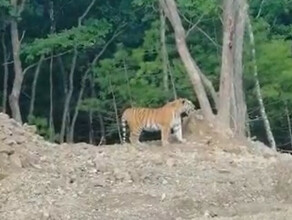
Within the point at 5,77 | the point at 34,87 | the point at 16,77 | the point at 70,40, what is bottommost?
the point at 34,87

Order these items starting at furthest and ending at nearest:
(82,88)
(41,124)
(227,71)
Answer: (82,88) → (41,124) → (227,71)

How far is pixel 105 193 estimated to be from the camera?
995cm

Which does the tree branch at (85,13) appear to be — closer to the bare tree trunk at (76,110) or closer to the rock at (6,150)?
the bare tree trunk at (76,110)

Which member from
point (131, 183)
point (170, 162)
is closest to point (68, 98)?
point (170, 162)

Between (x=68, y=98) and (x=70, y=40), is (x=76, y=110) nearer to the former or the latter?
(x=68, y=98)

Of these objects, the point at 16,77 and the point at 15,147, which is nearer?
the point at 15,147

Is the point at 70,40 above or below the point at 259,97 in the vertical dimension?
above

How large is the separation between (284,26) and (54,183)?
545 inches

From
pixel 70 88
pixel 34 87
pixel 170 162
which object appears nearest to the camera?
pixel 170 162

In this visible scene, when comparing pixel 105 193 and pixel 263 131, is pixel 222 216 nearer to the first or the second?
pixel 105 193

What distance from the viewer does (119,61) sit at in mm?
21828

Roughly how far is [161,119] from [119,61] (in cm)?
653

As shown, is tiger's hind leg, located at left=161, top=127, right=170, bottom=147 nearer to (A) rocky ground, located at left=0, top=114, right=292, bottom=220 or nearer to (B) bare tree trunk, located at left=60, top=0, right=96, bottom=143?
(A) rocky ground, located at left=0, top=114, right=292, bottom=220

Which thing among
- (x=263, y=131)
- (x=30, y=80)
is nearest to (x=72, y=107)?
(x=30, y=80)
